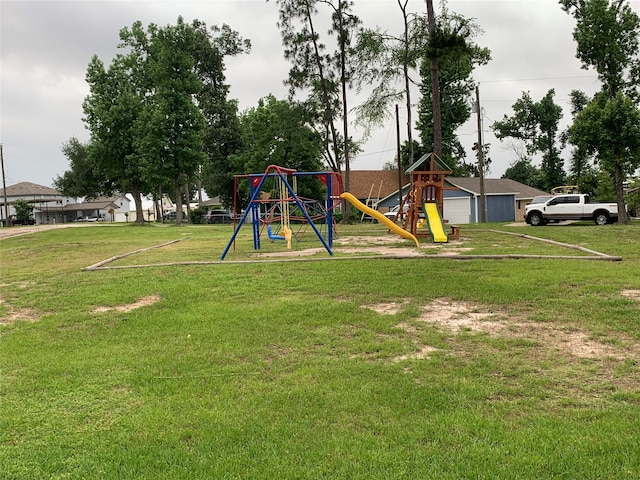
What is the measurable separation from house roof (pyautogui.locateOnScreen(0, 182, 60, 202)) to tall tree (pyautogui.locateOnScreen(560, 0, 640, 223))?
77.8 meters

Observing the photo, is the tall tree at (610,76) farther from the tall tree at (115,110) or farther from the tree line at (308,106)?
the tall tree at (115,110)

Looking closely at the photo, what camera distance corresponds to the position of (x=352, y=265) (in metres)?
9.59

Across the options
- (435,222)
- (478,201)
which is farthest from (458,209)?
(435,222)

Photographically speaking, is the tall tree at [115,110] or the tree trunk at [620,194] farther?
the tall tree at [115,110]

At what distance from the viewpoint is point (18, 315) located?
6.61 metres

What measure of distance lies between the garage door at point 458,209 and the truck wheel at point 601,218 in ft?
50.0

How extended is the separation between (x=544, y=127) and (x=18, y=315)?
52.9 meters

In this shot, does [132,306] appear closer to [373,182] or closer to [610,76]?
[610,76]

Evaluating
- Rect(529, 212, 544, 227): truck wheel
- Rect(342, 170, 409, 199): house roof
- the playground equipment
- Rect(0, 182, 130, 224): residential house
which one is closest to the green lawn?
the playground equipment

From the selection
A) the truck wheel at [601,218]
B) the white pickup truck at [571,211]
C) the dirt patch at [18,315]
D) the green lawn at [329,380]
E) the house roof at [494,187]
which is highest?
the house roof at [494,187]

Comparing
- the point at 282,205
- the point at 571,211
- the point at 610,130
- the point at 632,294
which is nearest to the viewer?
the point at 632,294

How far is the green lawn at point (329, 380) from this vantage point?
2.74m

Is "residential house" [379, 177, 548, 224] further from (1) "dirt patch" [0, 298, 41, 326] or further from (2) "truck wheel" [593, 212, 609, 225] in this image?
(1) "dirt patch" [0, 298, 41, 326]

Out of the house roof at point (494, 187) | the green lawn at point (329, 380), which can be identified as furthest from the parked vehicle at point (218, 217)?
the green lawn at point (329, 380)
